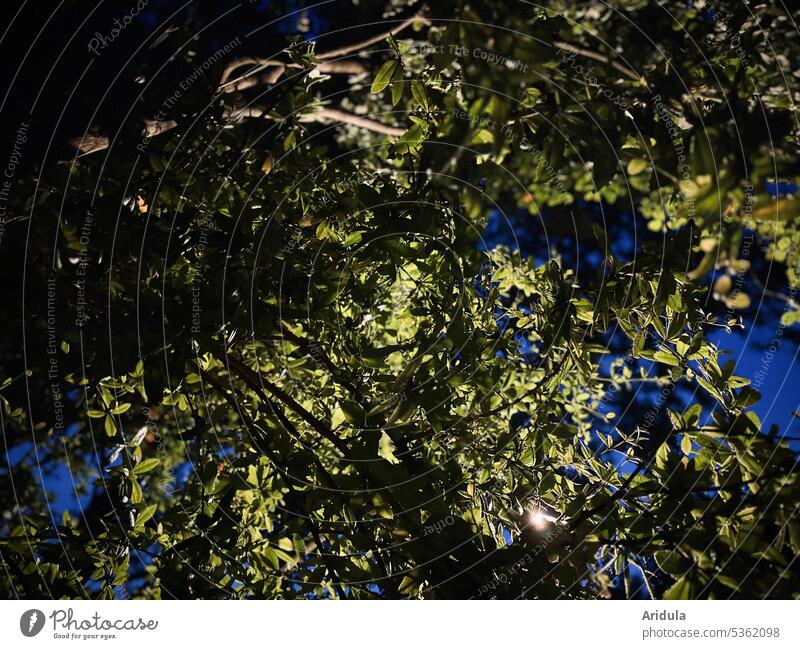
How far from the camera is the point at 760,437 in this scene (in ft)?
4.07

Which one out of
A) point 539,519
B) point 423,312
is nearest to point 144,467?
point 423,312

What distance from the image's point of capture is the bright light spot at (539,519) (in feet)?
4.97

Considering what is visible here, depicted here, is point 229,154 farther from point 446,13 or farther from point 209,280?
point 446,13

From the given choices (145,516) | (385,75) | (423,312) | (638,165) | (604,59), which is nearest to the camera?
(638,165)

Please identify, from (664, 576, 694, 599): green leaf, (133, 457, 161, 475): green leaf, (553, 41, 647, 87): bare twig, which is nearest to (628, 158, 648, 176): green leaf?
(553, 41, 647, 87): bare twig

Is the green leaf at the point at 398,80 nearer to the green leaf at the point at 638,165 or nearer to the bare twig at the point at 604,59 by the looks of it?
the bare twig at the point at 604,59

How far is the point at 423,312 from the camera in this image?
1.90m

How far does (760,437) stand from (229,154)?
2134 mm

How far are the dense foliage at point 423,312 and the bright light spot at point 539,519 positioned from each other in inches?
0.6

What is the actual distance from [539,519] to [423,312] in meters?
0.81

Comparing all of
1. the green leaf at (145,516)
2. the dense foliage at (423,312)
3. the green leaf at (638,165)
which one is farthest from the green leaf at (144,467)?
the green leaf at (638,165)

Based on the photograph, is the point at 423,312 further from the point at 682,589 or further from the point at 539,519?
the point at 682,589

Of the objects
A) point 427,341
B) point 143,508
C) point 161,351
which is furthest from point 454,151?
point 143,508

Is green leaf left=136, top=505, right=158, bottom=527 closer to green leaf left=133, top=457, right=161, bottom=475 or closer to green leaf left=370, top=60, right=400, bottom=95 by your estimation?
green leaf left=133, top=457, right=161, bottom=475
